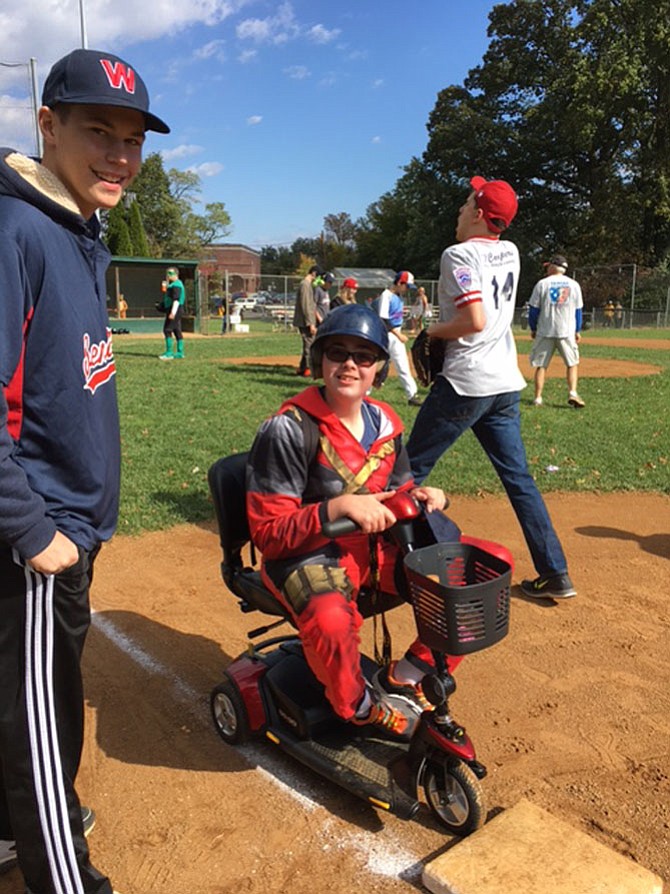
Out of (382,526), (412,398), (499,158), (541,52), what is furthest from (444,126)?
(382,526)

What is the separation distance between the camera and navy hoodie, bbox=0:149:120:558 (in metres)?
1.67

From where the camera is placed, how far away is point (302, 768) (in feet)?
9.15

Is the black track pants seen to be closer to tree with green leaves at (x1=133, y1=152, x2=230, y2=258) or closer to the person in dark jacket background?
the person in dark jacket background

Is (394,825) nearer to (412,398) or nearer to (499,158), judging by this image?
(412,398)

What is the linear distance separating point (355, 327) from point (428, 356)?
5.34 feet

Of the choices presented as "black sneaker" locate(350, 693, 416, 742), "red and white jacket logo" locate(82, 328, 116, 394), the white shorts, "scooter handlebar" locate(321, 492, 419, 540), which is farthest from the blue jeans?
the white shorts

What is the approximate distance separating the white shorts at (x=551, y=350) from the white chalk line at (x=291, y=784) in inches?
329

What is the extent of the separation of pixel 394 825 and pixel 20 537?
1.61m

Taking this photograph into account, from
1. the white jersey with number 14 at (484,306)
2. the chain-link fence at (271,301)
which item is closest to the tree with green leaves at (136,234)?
the chain-link fence at (271,301)

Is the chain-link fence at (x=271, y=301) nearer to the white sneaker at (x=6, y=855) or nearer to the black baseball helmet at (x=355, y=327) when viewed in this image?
the black baseball helmet at (x=355, y=327)

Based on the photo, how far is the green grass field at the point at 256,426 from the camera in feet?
21.1

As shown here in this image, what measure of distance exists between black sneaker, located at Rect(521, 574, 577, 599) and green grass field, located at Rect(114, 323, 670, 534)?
2.18 m

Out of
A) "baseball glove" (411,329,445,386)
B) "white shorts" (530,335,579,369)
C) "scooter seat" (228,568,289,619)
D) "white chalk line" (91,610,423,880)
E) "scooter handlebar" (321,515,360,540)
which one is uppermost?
"baseball glove" (411,329,445,386)

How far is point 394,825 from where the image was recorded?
8.10 ft
